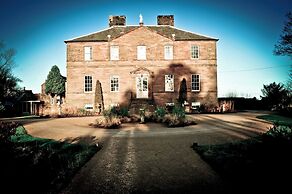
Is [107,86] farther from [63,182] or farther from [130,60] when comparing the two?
[63,182]

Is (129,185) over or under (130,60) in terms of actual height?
under

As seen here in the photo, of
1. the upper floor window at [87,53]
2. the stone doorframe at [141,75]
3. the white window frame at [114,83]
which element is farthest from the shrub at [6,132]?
the upper floor window at [87,53]

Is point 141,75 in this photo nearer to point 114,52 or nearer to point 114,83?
point 114,83

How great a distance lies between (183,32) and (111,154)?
2518 cm

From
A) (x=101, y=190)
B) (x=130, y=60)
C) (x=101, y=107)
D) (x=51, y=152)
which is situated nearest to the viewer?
(x=101, y=190)

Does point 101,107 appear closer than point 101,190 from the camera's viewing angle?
No

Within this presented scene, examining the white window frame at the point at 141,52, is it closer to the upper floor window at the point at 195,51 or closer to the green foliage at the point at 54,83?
the upper floor window at the point at 195,51

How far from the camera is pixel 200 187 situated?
166 inches

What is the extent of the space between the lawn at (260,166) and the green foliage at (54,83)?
112 feet

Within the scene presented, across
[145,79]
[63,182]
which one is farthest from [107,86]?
[63,182]

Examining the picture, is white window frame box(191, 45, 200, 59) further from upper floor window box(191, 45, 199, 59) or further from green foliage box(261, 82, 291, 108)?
green foliage box(261, 82, 291, 108)

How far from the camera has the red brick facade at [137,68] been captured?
26.8m

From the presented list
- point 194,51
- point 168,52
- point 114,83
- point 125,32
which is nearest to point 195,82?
point 194,51

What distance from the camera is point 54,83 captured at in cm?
3484
